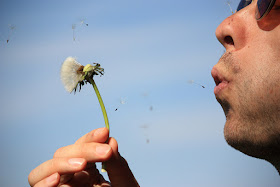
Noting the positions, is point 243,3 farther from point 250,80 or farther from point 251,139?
point 251,139

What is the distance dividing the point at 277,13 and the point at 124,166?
5.45ft

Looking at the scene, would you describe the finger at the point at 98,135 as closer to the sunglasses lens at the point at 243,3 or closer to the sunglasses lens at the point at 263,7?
the sunglasses lens at the point at 263,7

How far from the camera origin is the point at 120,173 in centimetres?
300

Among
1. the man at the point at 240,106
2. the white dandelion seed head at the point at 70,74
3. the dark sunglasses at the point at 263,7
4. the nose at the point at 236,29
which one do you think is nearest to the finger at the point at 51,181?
the man at the point at 240,106

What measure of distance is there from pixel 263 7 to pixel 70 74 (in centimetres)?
146

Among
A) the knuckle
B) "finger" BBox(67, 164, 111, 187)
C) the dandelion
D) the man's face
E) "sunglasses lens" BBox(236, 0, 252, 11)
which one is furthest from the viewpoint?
"sunglasses lens" BBox(236, 0, 252, 11)

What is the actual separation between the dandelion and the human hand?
→ 0.44 feet

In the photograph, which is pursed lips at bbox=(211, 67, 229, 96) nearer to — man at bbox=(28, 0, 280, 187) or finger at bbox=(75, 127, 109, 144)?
man at bbox=(28, 0, 280, 187)

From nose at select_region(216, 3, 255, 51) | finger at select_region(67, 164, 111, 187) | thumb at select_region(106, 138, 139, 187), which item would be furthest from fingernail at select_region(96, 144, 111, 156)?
nose at select_region(216, 3, 255, 51)

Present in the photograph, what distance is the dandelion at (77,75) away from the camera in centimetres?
A: 241

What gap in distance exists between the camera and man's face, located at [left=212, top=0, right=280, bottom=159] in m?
2.68

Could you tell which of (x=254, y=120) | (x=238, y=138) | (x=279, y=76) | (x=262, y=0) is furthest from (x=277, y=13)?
(x=238, y=138)

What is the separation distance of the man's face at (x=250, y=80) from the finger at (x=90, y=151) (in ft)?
3.74

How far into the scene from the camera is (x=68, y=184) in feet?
9.47
